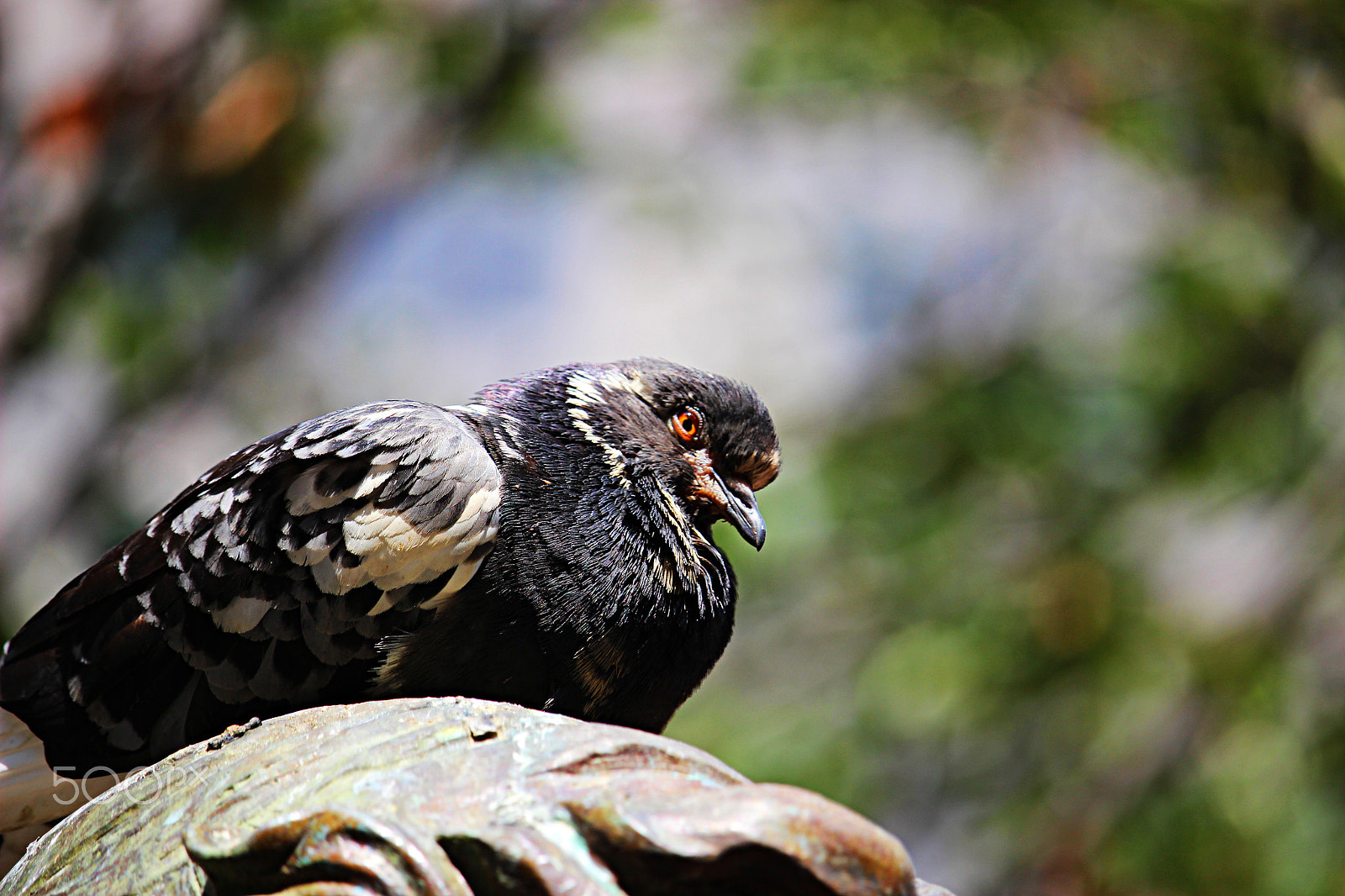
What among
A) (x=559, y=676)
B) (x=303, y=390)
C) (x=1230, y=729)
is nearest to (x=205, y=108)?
(x=303, y=390)

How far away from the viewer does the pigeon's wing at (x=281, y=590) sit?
2816 mm

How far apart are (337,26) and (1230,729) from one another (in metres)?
7.30

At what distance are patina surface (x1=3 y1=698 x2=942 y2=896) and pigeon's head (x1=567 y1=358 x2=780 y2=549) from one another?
4.35ft

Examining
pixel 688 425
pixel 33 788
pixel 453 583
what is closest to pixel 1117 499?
pixel 688 425

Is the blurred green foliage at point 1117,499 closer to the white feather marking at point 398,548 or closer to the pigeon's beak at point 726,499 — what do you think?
the pigeon's beak at point 726,499

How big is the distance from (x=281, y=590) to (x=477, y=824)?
1.36m

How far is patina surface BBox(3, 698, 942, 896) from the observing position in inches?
63.2

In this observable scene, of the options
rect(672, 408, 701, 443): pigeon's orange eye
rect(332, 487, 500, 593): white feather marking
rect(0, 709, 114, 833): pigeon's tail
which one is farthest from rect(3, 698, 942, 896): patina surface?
rect(672, 408, 701, 443): pigeon's orange eye

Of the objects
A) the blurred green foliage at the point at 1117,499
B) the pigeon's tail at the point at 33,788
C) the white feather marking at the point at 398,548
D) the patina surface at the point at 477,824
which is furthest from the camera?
the blurred green foliage at the point at 1117,499

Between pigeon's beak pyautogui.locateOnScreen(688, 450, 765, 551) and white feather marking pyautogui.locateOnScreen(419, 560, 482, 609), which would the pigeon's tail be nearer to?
white feather marking pyautogui.locateOnScreen(419, 560, 482, 609)

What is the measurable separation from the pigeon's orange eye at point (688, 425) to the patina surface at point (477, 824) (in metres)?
1.51

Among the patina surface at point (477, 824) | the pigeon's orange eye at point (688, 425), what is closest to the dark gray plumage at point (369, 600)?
the pigeon's orange eye at point (688, 425)

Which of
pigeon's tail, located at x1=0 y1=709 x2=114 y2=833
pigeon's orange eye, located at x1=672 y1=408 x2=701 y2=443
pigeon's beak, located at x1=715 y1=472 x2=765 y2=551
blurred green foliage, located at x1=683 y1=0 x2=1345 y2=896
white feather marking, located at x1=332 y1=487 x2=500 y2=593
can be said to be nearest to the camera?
white feather marking, located at x1=332 y1=487 x2=500 y2=593

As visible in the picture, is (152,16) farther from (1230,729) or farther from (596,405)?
(1230,729)
